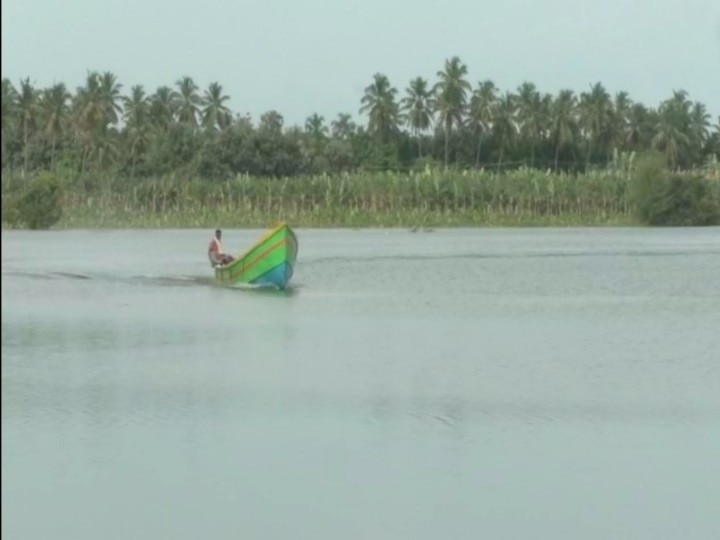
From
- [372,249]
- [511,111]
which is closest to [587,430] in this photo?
[372,249]

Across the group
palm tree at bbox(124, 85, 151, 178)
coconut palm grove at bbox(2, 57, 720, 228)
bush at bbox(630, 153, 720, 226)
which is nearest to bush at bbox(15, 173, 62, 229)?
coconut palm grove at bbox(2, 57, 720, 228)

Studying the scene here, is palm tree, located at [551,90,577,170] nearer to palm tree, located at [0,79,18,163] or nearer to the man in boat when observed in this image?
the man in boat

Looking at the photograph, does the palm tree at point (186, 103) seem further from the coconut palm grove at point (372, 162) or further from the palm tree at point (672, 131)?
the palm tree at point (672, 131)

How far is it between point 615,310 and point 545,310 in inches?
59.1

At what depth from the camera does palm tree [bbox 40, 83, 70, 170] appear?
222 feet

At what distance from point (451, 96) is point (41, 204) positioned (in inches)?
1354

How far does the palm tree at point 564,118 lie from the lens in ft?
267

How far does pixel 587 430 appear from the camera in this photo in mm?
13109

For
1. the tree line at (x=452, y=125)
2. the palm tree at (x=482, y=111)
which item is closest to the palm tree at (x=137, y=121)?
the tree line at (x=452, y=125)

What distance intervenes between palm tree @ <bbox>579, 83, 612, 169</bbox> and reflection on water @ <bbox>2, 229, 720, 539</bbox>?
2007 inches

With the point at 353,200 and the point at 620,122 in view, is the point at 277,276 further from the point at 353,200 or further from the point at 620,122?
the point at 620,122

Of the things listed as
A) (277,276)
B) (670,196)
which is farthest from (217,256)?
(670,196)

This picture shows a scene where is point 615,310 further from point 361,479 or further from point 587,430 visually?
point 361,479

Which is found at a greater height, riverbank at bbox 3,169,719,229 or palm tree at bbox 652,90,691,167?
palm tree at bbox 652,90,691,167
